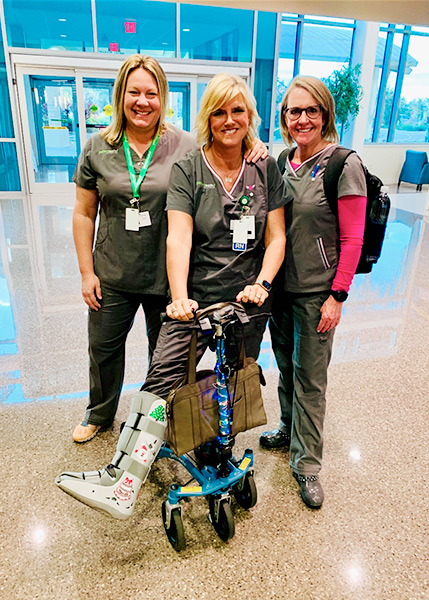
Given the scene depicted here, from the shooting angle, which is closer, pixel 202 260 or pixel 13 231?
pixel 202 260

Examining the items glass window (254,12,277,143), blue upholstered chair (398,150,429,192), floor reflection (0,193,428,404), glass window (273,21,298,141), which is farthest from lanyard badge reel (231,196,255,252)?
blue upholstered chair (398,150,429,192)

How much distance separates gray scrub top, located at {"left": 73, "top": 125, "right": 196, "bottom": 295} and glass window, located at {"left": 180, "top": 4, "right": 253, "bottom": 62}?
9320mm

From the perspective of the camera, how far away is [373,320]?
374cm

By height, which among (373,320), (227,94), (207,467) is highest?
(227,94)

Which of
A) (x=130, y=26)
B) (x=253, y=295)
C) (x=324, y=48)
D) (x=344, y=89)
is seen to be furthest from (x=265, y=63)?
(x=253, y=295)

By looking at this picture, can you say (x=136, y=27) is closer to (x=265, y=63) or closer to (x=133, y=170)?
(x=265, y=63)

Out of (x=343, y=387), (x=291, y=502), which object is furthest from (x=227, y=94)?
(x=343, y=387)

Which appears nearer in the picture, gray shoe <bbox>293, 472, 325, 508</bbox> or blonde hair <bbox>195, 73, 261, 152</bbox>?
blonde hair <bbox>195, 73, 261, 152</bbox>

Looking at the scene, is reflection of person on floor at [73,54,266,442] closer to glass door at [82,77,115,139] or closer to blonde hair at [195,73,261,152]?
blonde hair at [195,73,261,152]

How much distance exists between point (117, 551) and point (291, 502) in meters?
0.71

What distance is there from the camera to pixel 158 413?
1.48 meters

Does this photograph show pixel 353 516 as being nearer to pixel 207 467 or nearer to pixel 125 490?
pixel 207 467

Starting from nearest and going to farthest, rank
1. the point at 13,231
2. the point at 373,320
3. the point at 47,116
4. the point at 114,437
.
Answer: the point at 114,437 → the point at 373,320 → the point at 13,231 → the point at 47,116

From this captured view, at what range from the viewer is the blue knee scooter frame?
145 centimetres
